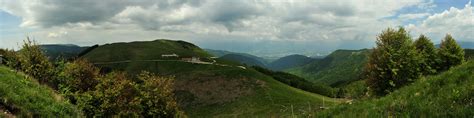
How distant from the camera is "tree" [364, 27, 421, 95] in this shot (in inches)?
2042

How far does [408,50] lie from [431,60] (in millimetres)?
17996

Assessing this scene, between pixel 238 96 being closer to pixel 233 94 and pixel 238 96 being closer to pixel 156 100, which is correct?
pixel 233 94

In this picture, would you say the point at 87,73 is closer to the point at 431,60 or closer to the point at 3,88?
the point at 3,88

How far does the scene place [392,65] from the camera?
51781 mm

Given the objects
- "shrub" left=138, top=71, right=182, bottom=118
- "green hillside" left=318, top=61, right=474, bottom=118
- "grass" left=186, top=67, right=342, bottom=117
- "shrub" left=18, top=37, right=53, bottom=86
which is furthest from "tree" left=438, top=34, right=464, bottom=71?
"shrub" left=18, top=37, right=53, bottom=86

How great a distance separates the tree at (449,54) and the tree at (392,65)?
19.8 m

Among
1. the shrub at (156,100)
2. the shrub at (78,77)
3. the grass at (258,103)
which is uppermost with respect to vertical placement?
the shrub at (78,77)

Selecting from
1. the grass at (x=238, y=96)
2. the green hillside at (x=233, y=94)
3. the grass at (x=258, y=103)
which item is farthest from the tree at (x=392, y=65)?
the grass at (x=258, y=103)

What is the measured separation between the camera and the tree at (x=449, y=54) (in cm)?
6944

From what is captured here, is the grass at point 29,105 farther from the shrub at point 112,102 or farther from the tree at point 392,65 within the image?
the tree at point 392,65

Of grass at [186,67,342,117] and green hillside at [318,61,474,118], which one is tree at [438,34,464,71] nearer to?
grass at [186,67,342,117]

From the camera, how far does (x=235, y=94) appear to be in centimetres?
11200

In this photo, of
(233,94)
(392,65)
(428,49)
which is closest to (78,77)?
(392,65)

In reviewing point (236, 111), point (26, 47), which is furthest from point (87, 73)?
point (236, 111)
